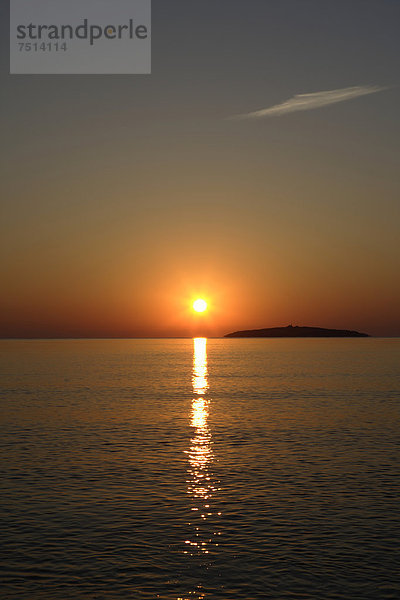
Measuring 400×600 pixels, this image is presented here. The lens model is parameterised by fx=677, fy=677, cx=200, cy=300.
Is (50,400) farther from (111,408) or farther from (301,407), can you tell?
(301,407)

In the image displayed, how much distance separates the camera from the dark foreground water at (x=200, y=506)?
24.0 m

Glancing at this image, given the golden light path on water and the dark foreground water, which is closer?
the dark foreground water

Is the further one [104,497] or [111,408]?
[111,408]

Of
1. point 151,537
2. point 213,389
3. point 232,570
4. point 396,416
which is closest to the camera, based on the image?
point 232,570

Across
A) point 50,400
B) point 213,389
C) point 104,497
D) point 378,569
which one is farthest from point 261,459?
point 213,389

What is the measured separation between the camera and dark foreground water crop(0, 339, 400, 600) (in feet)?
78.7

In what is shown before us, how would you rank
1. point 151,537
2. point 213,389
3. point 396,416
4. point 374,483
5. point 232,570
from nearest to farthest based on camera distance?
1. point 232,570
2. point 151,537
3. point 374,483
4. point 396,416
5. point 213,389

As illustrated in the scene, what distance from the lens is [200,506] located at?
112ft

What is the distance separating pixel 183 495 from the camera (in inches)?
1432

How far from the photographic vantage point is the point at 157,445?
52.2m

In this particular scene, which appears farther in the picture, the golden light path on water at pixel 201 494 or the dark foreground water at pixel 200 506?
the golden light path on water at pixel 201 494

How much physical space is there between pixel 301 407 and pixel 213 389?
30.6 m

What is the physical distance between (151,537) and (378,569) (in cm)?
944

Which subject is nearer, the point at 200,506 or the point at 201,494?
the point at 200,506
